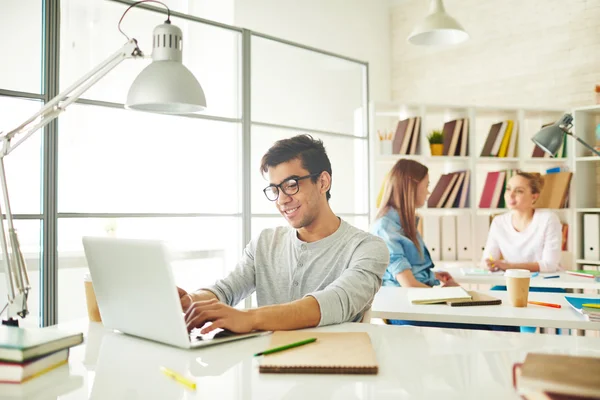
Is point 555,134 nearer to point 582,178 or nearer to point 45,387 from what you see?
point 582,178

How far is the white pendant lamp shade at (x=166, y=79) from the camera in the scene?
55.7 inches

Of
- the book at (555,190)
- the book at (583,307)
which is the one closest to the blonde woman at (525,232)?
the book at (555,190)

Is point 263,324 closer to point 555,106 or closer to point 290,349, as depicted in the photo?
point 290,349

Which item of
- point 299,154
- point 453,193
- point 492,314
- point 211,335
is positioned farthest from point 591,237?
point 211,335

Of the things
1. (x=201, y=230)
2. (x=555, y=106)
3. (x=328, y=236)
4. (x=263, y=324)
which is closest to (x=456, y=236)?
(x=555, y=106)

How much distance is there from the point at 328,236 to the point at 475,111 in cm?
317

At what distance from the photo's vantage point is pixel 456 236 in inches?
176

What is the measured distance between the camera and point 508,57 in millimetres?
5523

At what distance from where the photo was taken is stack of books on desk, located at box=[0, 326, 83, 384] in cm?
103

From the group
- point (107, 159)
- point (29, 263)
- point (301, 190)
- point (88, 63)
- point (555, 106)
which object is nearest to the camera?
point (301, 190)

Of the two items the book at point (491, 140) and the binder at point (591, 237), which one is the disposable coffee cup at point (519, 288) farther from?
the book at point (491, 140)

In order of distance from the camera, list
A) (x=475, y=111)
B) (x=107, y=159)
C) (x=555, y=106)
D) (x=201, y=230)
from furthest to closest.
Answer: (x=555, y=106)
(x=475, y=111)
(x=201, y=230)
(x=107, y=159)

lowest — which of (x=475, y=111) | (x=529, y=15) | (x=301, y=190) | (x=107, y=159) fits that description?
(x=301, y=190)

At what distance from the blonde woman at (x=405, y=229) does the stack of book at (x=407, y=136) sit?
4.74ft
